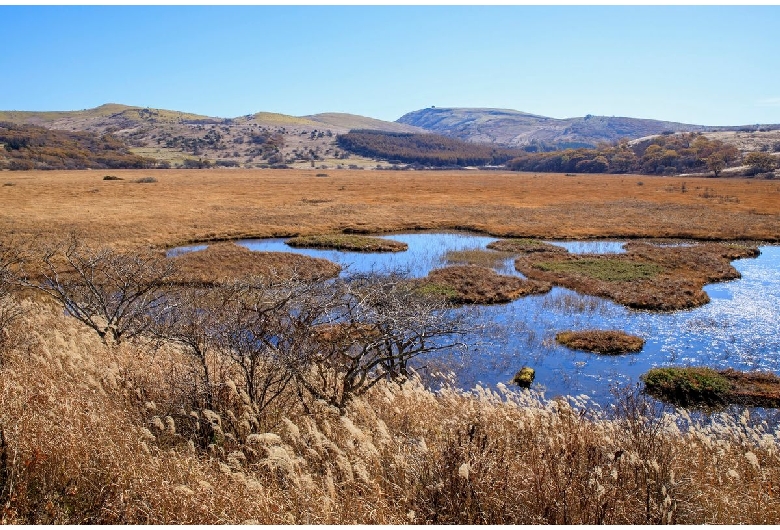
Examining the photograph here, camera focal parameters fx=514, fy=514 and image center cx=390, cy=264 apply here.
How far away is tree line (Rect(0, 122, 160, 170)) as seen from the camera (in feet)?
355

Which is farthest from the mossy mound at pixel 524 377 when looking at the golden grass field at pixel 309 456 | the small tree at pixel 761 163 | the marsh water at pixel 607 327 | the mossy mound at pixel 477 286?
the small tree at pixel 761 163

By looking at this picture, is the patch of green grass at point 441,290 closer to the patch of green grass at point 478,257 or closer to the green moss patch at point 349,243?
the patch of green grass at point 478,257

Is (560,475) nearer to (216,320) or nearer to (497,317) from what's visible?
(216,320)

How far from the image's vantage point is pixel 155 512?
14.3 feet

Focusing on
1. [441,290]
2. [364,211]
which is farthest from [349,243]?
[364,211]

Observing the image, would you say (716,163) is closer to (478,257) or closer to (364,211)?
(364,211)

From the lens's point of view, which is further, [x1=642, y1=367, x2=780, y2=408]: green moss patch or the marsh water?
the marsh water

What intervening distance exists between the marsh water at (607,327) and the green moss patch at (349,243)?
5.94m

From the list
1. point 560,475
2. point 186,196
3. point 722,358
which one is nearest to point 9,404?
point 560,475

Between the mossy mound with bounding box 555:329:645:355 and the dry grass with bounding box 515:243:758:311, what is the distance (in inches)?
184

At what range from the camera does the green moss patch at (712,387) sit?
12.9 metres

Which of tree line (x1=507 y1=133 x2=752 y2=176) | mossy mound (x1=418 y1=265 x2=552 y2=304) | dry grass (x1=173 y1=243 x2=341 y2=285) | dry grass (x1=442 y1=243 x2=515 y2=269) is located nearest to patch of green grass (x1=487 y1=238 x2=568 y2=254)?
dry grass (x1=442 y1=243 x2=515 y2=269)

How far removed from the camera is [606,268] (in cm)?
2691

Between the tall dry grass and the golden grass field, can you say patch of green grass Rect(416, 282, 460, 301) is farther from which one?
the tall dry grass
